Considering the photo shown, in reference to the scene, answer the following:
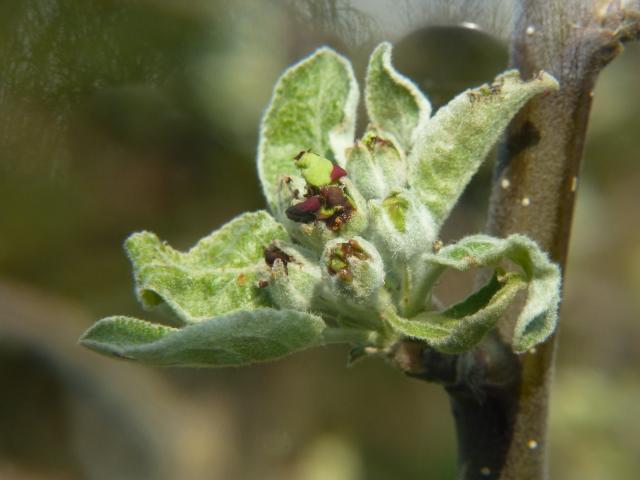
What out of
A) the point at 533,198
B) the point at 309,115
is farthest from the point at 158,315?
the point at 533,198

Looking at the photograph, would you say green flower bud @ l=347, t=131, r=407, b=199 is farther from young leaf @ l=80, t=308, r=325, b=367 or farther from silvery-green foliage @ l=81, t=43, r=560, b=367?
young leaf @ l=80, t=308, r=325, b=367

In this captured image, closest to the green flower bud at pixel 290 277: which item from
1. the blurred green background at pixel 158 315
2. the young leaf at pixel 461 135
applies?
the young leaf at pixel 461 135

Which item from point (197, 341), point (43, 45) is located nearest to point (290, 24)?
point (43, 45)

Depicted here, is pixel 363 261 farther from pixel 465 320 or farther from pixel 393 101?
pixel 393 101

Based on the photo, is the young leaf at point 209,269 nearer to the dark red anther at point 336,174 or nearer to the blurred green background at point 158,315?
the dark red anther at point 336,174

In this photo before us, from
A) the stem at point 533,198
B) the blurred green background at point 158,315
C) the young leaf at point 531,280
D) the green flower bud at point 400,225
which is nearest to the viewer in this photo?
the young leaf at point 531,280

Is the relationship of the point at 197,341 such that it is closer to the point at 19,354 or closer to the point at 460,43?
the point at 460,43
